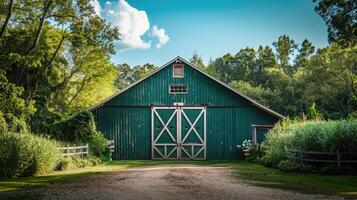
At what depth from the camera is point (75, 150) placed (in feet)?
58.4

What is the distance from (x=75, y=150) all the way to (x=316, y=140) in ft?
34.5

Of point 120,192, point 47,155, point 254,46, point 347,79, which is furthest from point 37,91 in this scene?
point 254,46

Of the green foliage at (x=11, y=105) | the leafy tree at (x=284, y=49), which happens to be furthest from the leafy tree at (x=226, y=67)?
the green foliage at (x=11, y=105)

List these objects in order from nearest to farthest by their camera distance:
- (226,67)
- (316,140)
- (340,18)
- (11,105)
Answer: (340,18) → (316,140) → (11,105) → (226,67)

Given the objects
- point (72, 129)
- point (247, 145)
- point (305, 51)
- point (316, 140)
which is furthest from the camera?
point (305, 51)

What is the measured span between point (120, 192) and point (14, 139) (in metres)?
5.95

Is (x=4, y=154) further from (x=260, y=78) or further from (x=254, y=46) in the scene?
(x=254, y=46)

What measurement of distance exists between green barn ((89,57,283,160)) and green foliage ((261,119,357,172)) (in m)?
5.28

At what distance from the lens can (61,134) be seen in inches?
755

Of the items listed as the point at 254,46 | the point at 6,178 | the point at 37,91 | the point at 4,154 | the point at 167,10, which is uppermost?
the point at 254,46

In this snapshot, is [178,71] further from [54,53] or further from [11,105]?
Result: [11,105]

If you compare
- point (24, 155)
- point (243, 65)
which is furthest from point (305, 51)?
point (24, 155)

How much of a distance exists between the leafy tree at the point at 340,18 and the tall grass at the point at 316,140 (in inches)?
125

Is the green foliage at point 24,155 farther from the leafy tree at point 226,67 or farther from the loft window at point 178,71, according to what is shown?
the leafy tree at point 226,67
